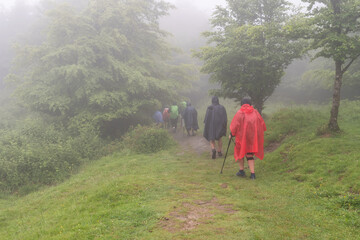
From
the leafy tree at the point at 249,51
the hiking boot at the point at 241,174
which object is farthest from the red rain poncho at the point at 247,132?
the leafy tree at the point at 249,51

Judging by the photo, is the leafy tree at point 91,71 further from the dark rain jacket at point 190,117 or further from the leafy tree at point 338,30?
→ the leafy tree at point 338,30

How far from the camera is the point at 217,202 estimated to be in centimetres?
485

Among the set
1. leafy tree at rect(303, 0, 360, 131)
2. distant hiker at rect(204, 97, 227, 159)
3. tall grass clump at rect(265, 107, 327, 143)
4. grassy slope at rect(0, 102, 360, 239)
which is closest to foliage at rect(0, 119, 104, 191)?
grassy slope at rect(0, 102, 360, 239)

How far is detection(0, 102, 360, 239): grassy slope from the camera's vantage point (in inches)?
140

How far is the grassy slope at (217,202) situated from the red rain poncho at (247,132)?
2.67 ft

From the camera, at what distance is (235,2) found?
13.2 metres

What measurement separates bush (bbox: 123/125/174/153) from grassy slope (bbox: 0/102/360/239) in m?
3.08

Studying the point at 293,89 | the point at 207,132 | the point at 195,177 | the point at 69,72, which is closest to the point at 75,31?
the point at 69,72

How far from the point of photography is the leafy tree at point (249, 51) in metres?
11.0

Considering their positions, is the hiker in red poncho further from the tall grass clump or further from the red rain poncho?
the tall grass clump

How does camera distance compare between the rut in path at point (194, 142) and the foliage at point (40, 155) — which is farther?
the rut in path at point (194, 142)

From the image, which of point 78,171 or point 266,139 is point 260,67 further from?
point 78,171

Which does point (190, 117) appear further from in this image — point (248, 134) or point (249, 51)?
point (248, 134)

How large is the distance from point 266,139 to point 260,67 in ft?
11.5
